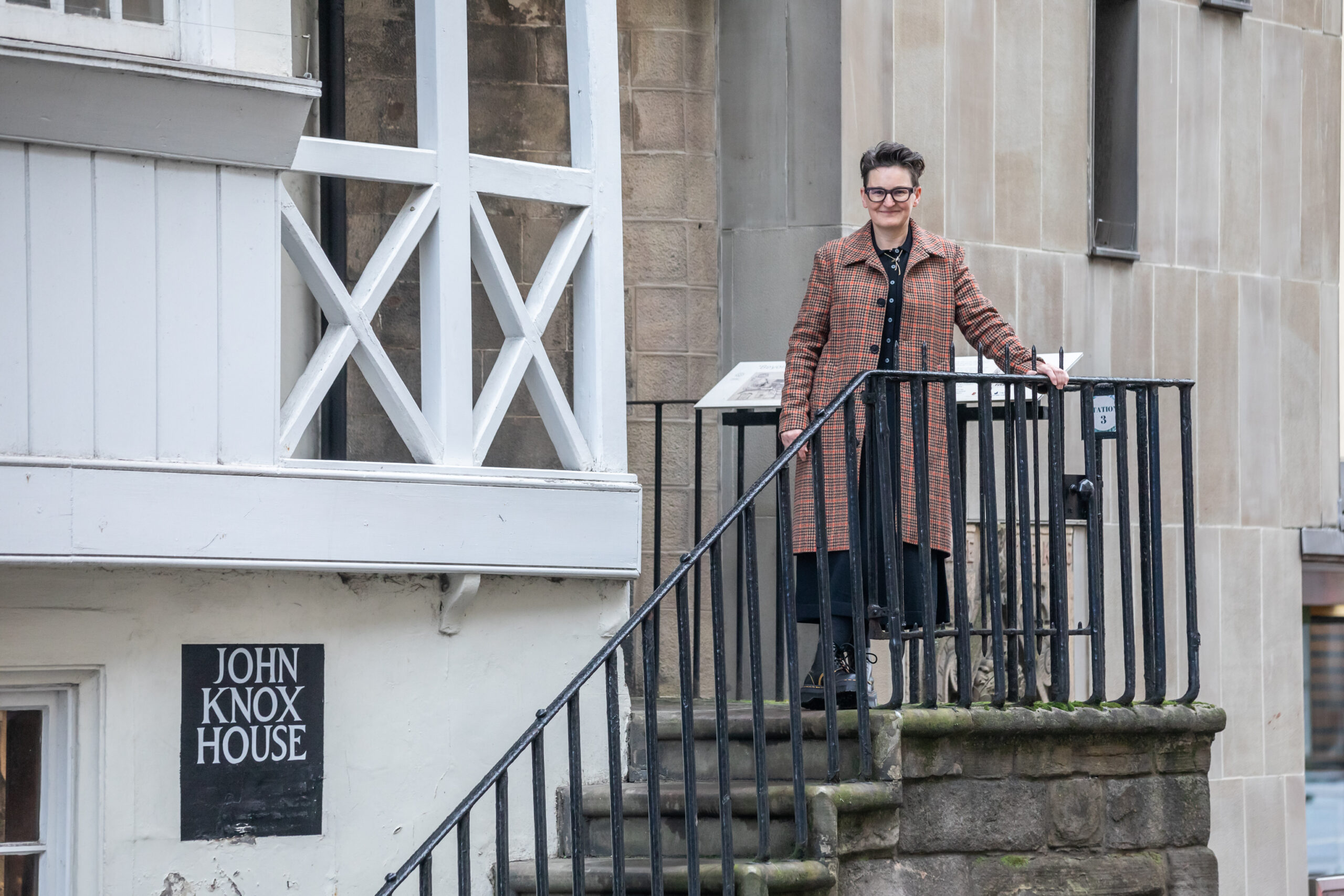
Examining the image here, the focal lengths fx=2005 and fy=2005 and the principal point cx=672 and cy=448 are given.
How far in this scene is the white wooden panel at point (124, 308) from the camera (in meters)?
5.46

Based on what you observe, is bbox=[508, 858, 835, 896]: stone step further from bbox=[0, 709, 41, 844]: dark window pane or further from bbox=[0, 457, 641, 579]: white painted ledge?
bbox=[0, 709, 41, 844]: dark window pane

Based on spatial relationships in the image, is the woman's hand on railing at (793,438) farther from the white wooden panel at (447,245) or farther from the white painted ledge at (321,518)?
the white wooden panel at (447,245)

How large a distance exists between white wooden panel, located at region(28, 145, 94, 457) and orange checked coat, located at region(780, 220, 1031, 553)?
216cm

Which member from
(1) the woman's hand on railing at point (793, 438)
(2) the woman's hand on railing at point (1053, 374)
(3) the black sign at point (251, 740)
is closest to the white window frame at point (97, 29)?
(3) the black sign at point (251, 740)

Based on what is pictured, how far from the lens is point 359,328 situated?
5977 millimetres

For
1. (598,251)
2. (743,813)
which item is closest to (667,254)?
(598,251)

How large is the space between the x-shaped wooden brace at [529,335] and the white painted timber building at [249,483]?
1cm

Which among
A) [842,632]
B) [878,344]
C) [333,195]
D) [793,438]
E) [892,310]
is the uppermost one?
[333,195]

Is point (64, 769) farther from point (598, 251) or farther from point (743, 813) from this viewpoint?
point (598, 251)

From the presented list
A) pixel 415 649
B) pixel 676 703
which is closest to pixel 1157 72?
pixel 676 703

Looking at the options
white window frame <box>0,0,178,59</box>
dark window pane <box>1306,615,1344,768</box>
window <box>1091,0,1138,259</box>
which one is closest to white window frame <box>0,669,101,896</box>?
white window frame <box>0,0,178,59</box>

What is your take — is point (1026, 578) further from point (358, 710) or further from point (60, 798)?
point (60, 798)

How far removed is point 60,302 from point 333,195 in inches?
87.0

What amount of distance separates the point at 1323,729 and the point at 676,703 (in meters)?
4.86
